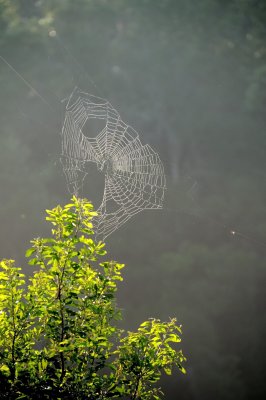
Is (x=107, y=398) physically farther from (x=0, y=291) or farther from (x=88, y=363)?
(x=0, y=291)

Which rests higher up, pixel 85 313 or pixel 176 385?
pixel 176 385

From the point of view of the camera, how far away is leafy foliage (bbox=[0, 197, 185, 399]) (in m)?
5.34

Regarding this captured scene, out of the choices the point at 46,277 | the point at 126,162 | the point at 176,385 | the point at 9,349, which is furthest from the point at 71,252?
the point at 176,385

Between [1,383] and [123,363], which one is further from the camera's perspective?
[123,363]

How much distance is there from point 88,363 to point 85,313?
2.90 ft

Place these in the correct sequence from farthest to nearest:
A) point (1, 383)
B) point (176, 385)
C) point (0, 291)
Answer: point (176, 385)
point (0, 291)
point (1, 383)

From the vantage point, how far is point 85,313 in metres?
5.77

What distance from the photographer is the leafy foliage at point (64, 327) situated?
17.5ft

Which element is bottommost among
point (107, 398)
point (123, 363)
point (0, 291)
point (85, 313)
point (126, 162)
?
point (107, 398)

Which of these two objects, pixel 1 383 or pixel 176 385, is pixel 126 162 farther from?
pixel 176 385

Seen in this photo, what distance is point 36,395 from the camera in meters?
5.16

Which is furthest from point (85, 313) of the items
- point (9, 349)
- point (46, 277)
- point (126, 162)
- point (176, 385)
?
point (176, 385)

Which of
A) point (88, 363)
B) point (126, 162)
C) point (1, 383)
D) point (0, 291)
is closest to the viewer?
point (1, 383)

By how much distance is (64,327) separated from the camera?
567 cm
